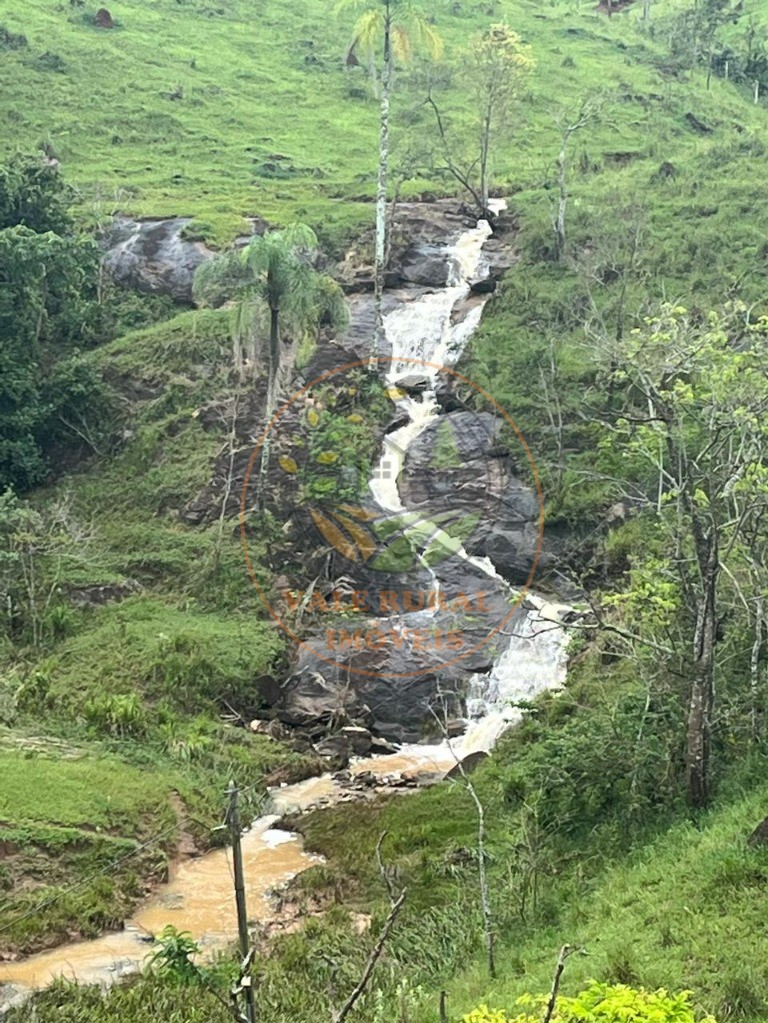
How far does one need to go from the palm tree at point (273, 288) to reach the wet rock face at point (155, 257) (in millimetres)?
7549

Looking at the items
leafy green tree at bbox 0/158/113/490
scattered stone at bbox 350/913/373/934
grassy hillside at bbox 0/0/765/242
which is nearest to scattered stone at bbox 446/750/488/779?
scattered stone at bbox 350/913/373/934

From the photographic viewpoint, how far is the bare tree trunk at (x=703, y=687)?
35.1ft

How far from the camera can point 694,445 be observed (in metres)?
22.7

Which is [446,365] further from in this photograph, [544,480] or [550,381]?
[544,480]

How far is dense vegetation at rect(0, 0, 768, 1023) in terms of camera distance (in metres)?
10.1

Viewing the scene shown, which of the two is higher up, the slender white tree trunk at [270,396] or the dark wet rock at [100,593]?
the slender white tree trunk at [270,396]

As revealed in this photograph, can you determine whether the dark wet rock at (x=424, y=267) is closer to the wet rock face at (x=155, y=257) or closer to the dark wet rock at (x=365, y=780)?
the wet rock face at (x=155, y=257)

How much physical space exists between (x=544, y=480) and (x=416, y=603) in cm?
531

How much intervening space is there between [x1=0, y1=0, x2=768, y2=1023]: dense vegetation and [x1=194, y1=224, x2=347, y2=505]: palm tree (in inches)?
140

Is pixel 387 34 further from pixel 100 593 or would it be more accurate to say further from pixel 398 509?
pixel 100 593

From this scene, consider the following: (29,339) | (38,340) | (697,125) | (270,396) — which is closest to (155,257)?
(38,340)

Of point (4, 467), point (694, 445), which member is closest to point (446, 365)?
point (694, 445)

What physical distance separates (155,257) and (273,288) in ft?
45.5

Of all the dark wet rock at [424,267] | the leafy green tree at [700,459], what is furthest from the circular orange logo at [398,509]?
the leafy green tree at [700,459]
